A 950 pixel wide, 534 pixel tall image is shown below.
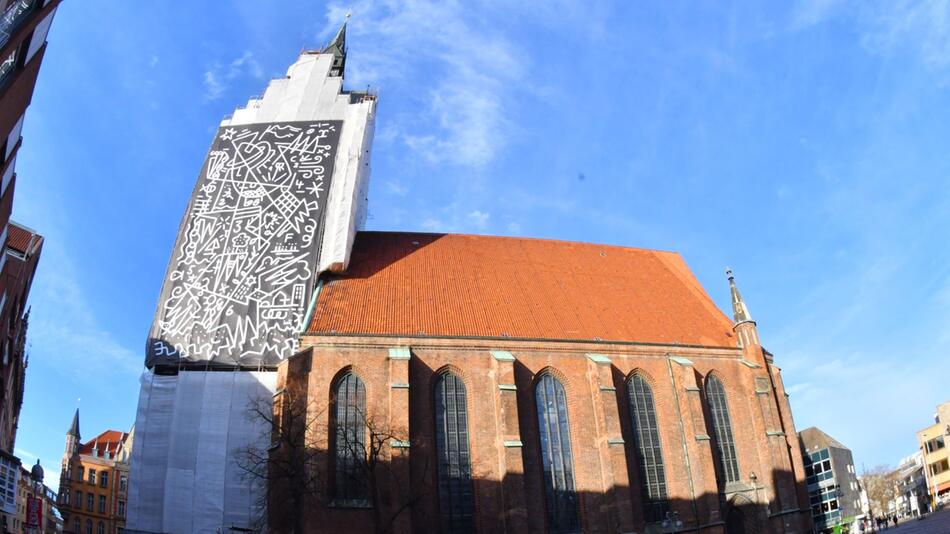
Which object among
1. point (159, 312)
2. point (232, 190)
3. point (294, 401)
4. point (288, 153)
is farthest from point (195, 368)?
point (288, 153)

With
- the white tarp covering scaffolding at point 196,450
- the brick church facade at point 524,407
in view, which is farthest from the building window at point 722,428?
the white tarp covering scaffolding at point 196,450

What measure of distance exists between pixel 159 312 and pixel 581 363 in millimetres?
14842

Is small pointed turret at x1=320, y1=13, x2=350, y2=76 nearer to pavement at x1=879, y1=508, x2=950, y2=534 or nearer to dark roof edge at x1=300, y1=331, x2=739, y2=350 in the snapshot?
dark roof edge at x1=300, y1=331, x2=739, y2=350

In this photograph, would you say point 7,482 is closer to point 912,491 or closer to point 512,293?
point 512,293

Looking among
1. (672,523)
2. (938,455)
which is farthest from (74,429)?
(938,455)

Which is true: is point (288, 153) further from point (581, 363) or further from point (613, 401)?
point (613, 401)

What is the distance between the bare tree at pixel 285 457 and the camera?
19.0 meters

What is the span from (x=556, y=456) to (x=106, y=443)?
54763 mm

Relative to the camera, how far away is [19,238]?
83.3 feet

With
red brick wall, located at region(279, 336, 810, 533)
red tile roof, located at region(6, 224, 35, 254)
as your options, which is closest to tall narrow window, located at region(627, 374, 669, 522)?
red brick wall, located at region(279, 336, 810, 533)

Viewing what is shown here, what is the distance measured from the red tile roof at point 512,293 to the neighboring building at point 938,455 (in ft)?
112

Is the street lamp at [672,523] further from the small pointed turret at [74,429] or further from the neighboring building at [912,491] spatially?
the small pointed turret at [74,429]

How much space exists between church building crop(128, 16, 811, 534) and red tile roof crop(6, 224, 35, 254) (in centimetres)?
581

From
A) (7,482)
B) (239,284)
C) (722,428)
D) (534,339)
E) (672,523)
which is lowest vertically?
(672,523)
